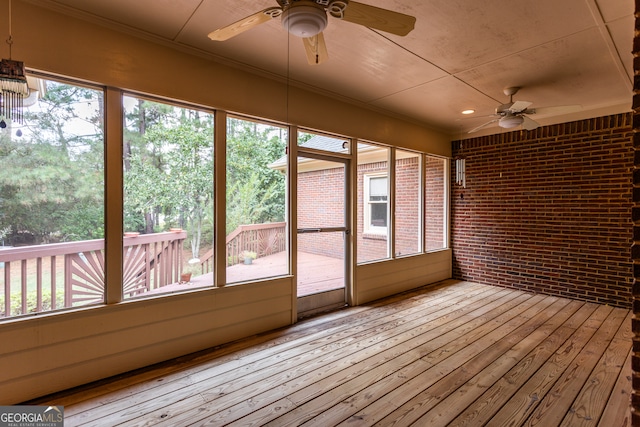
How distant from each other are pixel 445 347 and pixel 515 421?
1.06 meters

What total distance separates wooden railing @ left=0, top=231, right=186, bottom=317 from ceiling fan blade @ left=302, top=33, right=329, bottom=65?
6.47 feet

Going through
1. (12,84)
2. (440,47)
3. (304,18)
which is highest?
(440,47)

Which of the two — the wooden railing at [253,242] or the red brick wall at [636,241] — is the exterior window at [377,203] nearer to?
the wooden railing at [253,242]

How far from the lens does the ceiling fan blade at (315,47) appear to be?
6.86 ft

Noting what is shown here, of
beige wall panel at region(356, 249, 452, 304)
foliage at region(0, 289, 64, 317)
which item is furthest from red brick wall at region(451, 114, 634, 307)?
foliage at region(0, 289, 64, 317)

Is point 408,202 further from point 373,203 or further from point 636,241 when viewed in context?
point 636,241

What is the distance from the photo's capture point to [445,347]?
308 cm

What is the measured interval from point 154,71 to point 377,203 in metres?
3.49

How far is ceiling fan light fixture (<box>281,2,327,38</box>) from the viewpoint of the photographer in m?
1.69

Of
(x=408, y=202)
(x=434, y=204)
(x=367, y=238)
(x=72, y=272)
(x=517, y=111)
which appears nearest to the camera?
(x=72, y=272)

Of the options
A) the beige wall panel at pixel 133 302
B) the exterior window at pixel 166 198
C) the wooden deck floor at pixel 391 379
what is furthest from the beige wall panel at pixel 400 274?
the exterior window at pixel 166 198

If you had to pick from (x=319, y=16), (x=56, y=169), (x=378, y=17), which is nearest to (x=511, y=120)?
(x=378, y=17)

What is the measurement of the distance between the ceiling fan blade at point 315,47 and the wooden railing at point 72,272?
1972 mm

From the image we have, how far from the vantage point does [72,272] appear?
245cm
